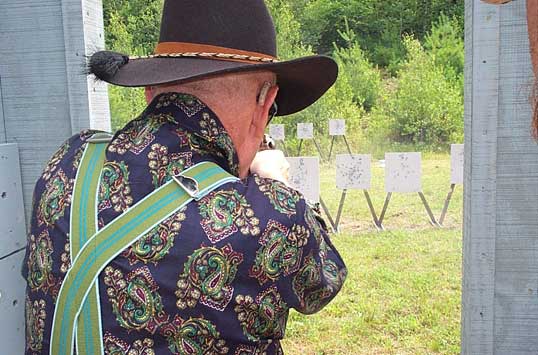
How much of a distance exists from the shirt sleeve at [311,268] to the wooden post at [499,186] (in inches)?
15.4

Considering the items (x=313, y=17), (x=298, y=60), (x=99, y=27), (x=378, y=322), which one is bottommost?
(x=378, y=322)

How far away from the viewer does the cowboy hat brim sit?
31.9 inches

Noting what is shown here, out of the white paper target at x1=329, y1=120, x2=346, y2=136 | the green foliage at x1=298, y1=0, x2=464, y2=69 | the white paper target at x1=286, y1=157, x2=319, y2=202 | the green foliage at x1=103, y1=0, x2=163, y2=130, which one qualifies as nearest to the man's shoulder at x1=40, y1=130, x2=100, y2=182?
the white paper target at x1=286, y1=157, x2=319, y2=202

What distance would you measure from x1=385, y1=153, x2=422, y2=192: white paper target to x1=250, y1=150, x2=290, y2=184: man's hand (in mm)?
4204

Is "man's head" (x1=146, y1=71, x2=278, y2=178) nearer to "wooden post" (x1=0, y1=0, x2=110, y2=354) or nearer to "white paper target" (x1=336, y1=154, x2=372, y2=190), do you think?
"wooden post" (x1=0, y1=0, x2=110, y2=354)

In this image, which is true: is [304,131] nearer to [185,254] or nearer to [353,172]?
[353,172]

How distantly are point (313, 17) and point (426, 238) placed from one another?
886 cm

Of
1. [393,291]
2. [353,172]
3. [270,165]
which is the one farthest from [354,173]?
[270,165]

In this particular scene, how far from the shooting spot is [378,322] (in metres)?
3.15

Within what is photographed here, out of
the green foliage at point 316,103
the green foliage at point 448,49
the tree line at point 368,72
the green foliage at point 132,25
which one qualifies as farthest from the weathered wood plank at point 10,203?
the green foliage at point 448,49

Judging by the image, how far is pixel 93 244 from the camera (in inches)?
29.8

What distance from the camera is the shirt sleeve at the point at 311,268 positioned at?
31.5 inches

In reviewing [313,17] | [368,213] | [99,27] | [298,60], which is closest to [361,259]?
[368,213]

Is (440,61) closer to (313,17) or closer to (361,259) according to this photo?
(313,17)
